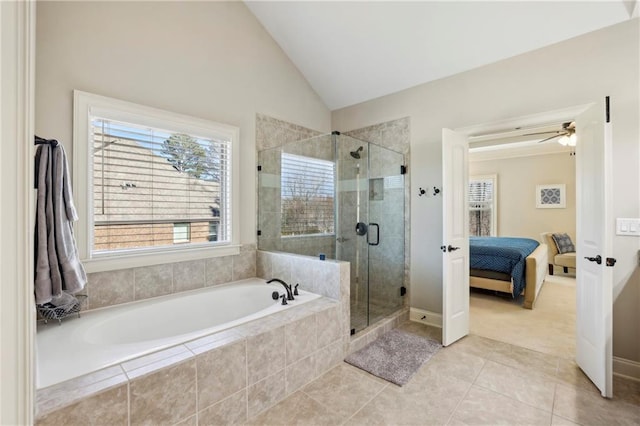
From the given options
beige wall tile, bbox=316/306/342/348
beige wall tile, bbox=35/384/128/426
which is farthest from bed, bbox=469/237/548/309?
beige wall tile, bbox=35/384/128/426

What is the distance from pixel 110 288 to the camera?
7.54 feet

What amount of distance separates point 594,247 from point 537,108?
1.27 m

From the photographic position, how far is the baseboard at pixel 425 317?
322 centimetres

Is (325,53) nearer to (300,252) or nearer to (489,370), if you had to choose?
(300,252)

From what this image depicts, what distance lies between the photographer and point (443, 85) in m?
3.20

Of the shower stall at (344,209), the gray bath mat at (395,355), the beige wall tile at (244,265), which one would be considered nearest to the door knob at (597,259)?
the gray bath mat at (395,355)

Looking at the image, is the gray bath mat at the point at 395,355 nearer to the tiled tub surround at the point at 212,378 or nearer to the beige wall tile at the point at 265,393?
the tiled tub surround at the point at 212,378

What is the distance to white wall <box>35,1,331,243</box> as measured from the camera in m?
2.07

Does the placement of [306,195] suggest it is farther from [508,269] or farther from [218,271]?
[508,269]

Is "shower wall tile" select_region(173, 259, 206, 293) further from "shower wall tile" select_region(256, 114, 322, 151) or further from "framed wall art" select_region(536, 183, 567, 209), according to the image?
→ "framed wall art" select_region(536, 183, 567, 209)

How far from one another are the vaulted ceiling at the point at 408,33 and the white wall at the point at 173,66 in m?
0.35

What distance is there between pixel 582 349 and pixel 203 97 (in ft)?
12.6

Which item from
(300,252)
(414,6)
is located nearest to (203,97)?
(300,252)

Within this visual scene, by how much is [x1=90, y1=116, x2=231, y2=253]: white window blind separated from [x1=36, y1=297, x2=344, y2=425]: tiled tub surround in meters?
1.24
